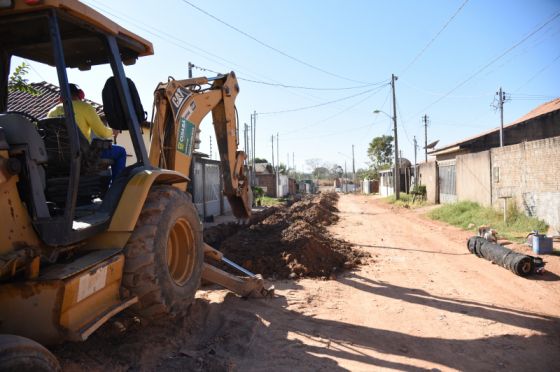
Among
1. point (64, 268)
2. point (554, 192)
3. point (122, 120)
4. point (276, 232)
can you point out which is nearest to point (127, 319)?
point (64, 268)

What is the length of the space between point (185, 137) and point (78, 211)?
1961 millimetres

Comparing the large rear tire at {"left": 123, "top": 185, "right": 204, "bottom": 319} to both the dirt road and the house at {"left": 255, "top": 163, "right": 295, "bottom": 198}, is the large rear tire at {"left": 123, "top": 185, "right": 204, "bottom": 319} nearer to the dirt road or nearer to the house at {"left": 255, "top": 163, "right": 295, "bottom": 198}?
the dirt road

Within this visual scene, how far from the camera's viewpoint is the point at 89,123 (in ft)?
13.4

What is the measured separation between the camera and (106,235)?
3.59m

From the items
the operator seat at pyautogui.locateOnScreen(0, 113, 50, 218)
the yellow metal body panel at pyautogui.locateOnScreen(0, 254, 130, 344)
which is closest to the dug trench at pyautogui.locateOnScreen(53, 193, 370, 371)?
the yellow metal body panel at pyautogui.locateOnScreen(0, 254, 130, 344)

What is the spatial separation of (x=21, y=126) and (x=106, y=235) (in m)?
1.08

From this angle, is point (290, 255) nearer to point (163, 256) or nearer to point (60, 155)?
point (163, 256)

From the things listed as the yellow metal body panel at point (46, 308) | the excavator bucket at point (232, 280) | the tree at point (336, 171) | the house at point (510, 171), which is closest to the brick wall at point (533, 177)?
the house at point (510, 171)

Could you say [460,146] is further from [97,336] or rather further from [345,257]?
[97,336]

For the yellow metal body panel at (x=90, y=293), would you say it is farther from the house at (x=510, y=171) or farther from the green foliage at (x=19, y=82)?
the house at (x=510, y=171)

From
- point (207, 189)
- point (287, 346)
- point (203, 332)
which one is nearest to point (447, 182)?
point (207, 189)

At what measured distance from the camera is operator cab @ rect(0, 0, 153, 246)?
9.77ft

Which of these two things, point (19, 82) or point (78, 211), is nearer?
point (78, 211)

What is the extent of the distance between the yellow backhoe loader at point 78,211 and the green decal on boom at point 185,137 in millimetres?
66
